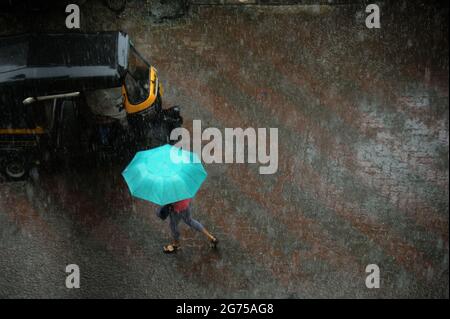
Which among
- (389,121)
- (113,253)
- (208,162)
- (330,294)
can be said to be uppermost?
(389,121)

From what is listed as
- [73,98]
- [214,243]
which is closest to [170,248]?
[214,243]

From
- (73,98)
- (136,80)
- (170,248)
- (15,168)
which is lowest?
(170,248)

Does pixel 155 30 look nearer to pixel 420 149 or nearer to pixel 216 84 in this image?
pixel 216 84

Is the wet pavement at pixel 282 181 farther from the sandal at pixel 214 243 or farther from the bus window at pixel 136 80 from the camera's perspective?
the bus window at pixel 136 80

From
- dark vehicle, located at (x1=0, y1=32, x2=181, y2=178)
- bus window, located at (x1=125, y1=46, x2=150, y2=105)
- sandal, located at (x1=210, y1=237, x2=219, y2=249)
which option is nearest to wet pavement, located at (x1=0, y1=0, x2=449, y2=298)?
sandal, located at (x1=210, y1=237, x2=219, y2=249)

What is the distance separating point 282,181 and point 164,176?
9.36ft

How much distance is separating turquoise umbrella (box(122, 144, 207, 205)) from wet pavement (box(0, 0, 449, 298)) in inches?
65.7

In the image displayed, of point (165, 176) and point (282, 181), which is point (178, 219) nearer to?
point (165, 176)

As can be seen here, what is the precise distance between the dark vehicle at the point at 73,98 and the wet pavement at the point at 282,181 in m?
0.56

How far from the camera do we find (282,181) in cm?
941

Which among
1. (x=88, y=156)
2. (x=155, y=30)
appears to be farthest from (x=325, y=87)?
(x=88, y=156)

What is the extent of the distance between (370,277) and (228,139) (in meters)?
3.40

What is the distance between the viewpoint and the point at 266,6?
12.1 meters

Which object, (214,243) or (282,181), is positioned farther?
(282,181)
